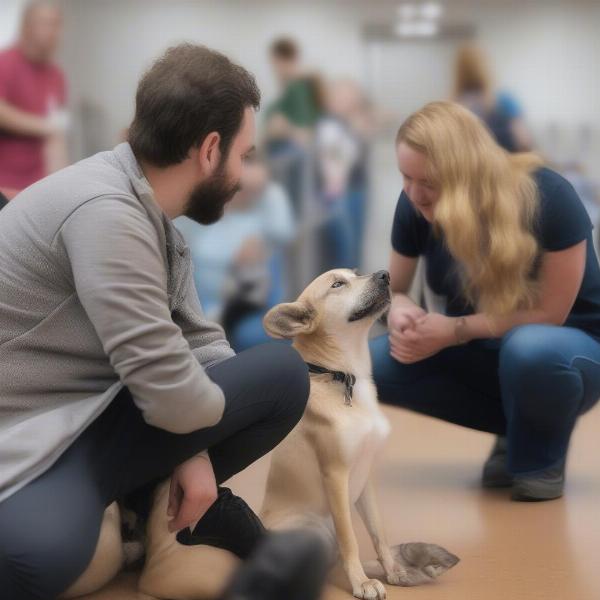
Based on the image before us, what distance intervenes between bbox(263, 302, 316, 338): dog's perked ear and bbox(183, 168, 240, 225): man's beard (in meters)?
0.23

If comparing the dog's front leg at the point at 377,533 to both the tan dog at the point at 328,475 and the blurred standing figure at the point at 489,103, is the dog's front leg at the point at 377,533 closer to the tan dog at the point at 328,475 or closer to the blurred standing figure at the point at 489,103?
the tan dog at the point at 328,475

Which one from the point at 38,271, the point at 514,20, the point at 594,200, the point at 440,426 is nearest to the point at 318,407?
the point at 38,271

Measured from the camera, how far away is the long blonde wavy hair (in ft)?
7.47

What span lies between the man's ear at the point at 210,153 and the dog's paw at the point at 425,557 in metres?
0.79

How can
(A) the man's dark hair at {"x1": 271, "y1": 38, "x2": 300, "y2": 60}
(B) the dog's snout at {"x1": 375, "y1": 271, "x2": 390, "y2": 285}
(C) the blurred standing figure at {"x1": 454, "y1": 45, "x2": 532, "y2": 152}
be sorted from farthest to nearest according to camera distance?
1. (A) the man's dark hair at {"x1": 271, "y1": 38, "x2": 300, "y2": 60}
2. (C) the blurred standing figure at {"x1": 454, "y1": 45, "x2": 532, "y2": 152}
3. (B) the dog's snout at {"x1": 375, "y1": 271, "x2": 390, "y2": 285}

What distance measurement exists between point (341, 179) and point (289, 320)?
129 inches

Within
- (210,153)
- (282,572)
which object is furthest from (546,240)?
(282,572)

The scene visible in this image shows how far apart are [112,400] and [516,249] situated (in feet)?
3.24

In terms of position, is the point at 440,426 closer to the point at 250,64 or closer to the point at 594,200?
the point at 594,200

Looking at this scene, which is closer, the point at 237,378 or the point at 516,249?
the point at 237,378

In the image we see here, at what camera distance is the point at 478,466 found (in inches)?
113

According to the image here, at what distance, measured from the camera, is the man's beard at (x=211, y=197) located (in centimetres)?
182

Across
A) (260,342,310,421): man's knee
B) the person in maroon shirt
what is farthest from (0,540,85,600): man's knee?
the person in maroon shirt

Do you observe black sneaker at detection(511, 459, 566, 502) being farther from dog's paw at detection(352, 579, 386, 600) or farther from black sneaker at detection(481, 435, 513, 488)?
Result: dog's paw at detection(352, 579, 386, 600)
